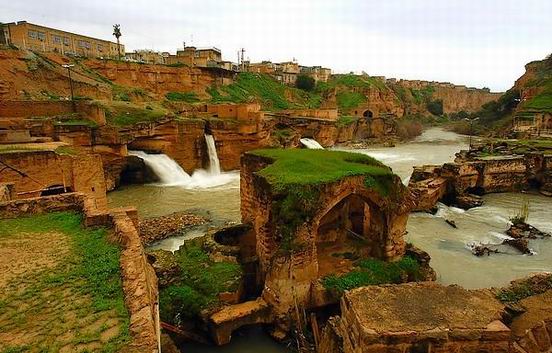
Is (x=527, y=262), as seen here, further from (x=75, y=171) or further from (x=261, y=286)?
(x=75, y=171)

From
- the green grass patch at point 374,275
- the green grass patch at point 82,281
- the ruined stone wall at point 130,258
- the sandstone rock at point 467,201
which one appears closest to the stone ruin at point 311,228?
the green grass patch at point 374,275

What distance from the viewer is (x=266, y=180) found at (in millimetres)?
9547

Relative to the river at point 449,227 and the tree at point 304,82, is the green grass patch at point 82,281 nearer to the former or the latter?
the river at point 449,227

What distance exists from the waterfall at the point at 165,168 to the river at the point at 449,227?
1.40 metres

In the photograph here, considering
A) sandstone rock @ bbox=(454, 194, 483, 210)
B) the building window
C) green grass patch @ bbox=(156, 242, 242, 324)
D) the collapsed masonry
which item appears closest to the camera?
green grass patch @ bbox=(156, 242, 242, 324)

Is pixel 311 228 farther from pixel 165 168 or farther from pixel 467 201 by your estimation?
pixel 165 168

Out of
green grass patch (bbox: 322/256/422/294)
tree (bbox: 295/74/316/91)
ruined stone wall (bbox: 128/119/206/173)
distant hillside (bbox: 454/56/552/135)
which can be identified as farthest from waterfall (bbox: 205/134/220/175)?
tree (bbox: 295/74/316/91)

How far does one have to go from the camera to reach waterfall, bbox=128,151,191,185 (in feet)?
84.7

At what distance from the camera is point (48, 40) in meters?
44.1

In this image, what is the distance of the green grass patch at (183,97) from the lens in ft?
147

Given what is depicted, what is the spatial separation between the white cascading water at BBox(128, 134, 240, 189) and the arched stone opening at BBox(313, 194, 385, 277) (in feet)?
46.0

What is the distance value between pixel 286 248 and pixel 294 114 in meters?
38.4

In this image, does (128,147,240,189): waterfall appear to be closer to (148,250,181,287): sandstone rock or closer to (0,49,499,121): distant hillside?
(0,49,499,121): distant hillside

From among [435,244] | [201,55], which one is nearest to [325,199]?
[435,244]
